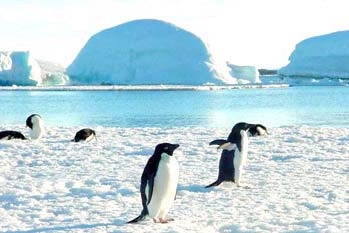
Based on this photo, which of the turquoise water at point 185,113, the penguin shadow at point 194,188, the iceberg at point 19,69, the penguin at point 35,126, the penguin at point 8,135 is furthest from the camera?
the iceberg at point 19,69

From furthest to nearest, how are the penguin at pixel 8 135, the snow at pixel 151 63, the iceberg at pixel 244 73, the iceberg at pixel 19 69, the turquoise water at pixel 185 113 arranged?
the iceberg at pixel 244 73 < the snow at pixel 151 63 < the iceberg at pixel 19 69 < the turquoise water at pixel 185 113 < the penguin at pixel 8 135

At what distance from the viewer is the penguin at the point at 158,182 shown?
565 cm

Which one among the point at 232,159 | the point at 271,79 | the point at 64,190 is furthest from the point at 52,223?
the point at 271,79

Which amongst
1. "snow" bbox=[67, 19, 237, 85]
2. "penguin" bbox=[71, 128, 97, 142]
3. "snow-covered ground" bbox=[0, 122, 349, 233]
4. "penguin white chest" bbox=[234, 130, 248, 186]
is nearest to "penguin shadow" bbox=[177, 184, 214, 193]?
"snow-covered ground" bbox=[0, 122, 349, 233]

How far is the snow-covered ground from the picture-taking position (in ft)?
18.5

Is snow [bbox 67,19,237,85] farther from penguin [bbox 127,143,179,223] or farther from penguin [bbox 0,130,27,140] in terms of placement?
penguin [bbox 127,143,179,223]

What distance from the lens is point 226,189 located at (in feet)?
24.7

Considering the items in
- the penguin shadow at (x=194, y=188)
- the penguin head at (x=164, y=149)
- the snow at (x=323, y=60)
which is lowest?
the penguin shadow at (x=194, y=188)

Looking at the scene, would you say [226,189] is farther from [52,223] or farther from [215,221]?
[52,223]

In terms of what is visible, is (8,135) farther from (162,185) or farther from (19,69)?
(19,69)

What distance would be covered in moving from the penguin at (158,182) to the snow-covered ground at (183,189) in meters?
0.13

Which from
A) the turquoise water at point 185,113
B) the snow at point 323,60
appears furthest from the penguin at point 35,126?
the snow at point 323,60

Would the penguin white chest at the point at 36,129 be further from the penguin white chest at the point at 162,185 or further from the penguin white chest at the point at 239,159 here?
the penguin white chest at the point at 162,185

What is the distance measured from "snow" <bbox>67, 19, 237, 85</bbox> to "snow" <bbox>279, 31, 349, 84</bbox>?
25556 millimetres
